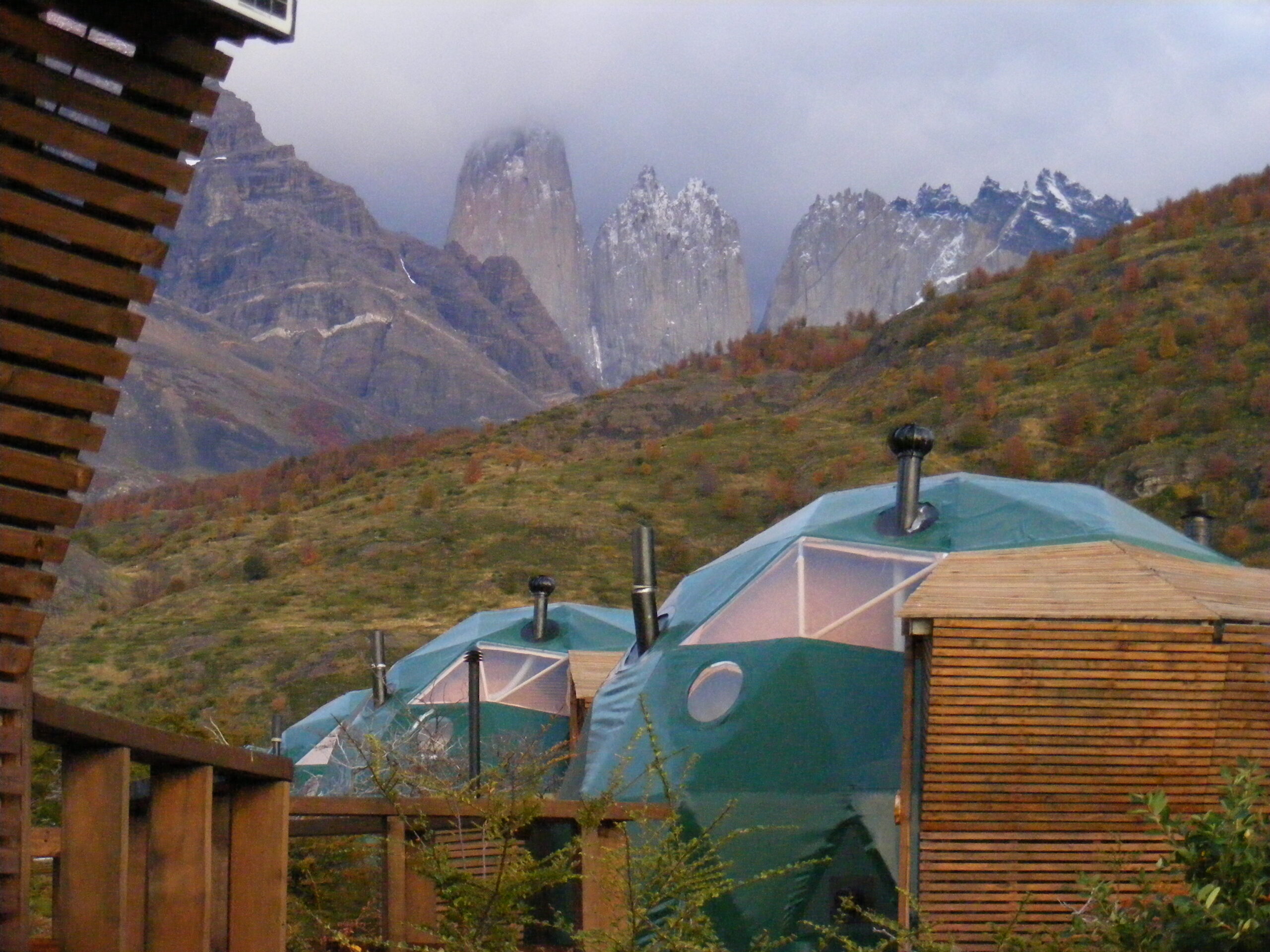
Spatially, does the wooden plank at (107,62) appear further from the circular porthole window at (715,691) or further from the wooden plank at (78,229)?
the circular porthole window at (715,691)

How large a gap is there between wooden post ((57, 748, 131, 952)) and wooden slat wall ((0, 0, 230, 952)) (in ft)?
0.99

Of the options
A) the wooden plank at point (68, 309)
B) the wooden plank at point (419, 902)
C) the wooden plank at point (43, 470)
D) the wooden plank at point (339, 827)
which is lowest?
the wooden plank at point (419, 902)

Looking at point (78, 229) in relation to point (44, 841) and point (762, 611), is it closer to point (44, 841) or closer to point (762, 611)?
point (44, 841)

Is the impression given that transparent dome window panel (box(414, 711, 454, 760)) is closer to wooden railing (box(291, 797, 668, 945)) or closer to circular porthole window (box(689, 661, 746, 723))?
circular porthole window (box(689, 661, 746, 723))

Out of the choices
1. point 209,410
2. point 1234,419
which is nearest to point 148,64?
point 1234,419

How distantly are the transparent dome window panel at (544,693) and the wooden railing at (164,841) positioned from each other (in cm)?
1433

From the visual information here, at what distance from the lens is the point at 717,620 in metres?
14.4

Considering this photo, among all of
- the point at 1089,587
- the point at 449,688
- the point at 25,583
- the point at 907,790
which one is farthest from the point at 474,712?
the point at 25,583

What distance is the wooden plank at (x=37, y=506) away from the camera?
217 inches

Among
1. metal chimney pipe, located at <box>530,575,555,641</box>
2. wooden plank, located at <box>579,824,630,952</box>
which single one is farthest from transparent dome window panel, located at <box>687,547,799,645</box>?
metal chimney pipe, located at <box>530,575,555,641</box>

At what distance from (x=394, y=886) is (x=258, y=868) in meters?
4.55

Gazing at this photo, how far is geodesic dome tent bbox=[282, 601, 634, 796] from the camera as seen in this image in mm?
21484

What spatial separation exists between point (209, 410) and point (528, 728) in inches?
5056

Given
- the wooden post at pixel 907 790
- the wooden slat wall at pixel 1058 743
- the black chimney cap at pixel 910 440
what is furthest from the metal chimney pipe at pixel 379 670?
the wooden slat wall at pixel 1058 743
